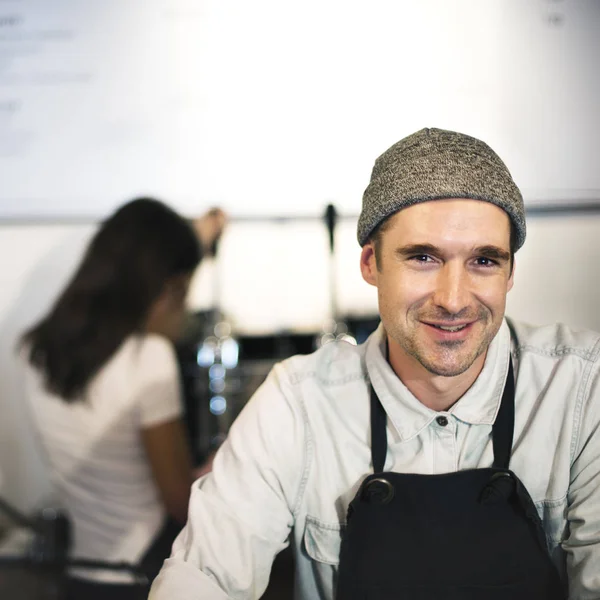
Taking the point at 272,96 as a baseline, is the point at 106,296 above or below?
below

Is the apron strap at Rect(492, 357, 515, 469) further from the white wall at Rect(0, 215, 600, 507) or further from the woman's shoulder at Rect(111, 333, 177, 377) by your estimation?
the woman's shoulder at Rect(111, 333, 177, 377)

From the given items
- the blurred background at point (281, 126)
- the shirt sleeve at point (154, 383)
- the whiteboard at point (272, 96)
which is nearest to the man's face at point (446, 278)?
the blurred background at point (281, 126)

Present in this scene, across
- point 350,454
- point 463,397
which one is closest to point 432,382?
point 463,397

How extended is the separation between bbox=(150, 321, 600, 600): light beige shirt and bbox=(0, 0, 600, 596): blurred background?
481mm

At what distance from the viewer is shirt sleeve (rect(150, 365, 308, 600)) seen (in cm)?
98

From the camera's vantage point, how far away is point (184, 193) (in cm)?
170

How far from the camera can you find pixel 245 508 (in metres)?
1.03

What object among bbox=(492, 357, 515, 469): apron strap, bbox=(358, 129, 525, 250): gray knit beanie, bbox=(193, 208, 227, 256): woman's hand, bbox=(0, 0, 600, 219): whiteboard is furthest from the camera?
bbox=(193, 208, 227, 256): woman's hand

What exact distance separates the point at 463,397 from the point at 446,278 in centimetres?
22

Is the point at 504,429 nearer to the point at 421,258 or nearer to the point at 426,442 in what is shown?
the point at 426,442

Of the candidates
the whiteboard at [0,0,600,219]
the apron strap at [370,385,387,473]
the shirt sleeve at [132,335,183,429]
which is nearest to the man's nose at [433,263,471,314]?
the apron strap at [370,385,387,473]

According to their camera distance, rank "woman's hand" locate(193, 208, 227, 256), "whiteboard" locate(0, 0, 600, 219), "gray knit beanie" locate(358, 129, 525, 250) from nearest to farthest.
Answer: "gray knit beanie" locate(358, 129, 525, 250)
"whiteboard" locate(0, 0, 600, 219)
"woman's hand" locate(193, 208, 227, 256)

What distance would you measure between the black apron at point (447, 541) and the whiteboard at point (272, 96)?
0.79m

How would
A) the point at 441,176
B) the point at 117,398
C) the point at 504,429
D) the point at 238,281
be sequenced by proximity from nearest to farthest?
the point at 441,176, the point at 504,429, the point at 117,398, the point at 238,281
